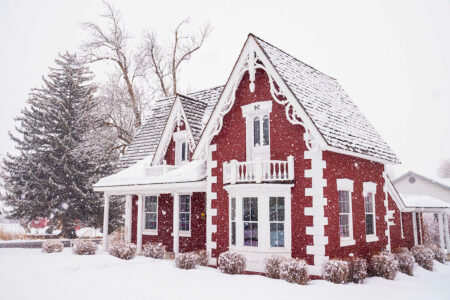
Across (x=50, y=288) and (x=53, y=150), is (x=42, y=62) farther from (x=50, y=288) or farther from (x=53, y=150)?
(x=50, y=288)

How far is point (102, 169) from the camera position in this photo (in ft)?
90.9

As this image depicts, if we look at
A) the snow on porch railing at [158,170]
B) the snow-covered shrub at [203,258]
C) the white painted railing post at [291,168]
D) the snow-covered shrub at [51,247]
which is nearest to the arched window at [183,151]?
the snow on porch railing at [158,170]

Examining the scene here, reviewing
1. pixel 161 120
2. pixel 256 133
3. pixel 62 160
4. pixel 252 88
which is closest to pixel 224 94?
pixel 252 88

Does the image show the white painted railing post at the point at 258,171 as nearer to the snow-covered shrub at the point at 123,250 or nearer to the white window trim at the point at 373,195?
the white window trim at the point at 373,195

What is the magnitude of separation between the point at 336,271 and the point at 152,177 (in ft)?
29.8

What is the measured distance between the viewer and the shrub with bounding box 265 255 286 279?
11.7m

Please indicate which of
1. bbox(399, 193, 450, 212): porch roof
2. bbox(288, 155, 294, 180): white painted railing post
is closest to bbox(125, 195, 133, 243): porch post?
bbox(288, 155, 294, 180): white painted railing post

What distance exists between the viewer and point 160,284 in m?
10.8

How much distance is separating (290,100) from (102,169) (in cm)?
1907

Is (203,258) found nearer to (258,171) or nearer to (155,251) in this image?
(155,251)

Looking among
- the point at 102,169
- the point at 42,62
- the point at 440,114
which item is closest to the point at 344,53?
the point at 440,114

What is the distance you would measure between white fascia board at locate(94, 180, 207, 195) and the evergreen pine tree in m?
8.58

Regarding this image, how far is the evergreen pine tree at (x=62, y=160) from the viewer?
25.8 m

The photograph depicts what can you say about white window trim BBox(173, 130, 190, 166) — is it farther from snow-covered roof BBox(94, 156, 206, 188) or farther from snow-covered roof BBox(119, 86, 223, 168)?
snow-covered roof BBox(94, 156, 206, 188)
